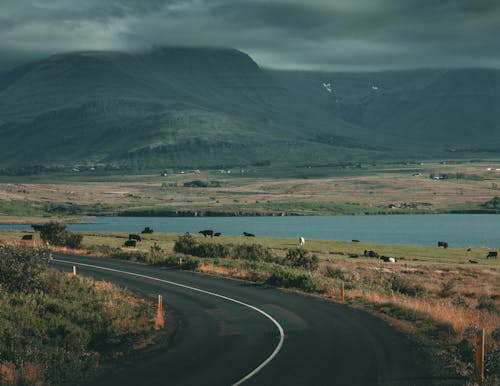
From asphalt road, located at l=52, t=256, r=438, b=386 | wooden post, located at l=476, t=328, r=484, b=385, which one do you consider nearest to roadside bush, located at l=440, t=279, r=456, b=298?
asphalt road, located at l=52, t=256, r=438, b=386

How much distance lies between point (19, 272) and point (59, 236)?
45096 mm

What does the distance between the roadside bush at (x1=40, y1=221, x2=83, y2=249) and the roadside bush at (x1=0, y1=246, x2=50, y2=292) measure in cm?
4130

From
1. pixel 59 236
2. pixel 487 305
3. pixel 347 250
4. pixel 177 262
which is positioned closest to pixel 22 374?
pixel 487 305

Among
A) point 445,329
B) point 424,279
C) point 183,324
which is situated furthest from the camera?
point 424,279

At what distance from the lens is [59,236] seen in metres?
77.9

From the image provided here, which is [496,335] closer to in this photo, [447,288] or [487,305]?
[487,305]

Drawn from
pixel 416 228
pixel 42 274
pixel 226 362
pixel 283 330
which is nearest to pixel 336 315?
pixel 283 330

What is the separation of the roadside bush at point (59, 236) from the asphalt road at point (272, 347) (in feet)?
120

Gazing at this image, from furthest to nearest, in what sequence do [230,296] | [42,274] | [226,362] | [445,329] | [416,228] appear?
[416,228], [230,296], [42,274], [445,329], [226,362]

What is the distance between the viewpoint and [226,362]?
23859mm

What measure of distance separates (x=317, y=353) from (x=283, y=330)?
15.8ft

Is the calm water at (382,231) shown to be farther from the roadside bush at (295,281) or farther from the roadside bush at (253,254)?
the roadside bush at (295,281)

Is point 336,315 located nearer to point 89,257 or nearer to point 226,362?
point 226,362

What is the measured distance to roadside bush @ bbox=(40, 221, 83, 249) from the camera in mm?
76750
